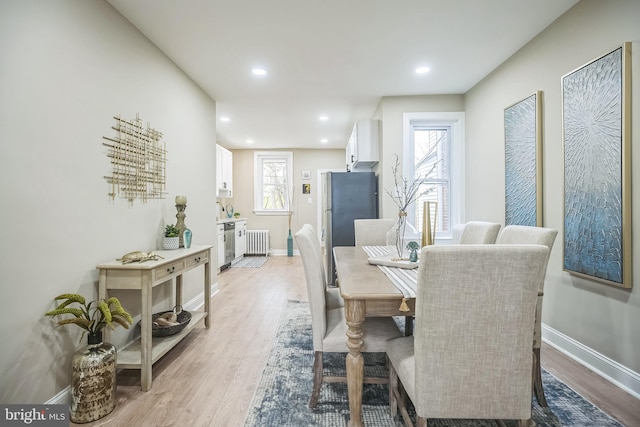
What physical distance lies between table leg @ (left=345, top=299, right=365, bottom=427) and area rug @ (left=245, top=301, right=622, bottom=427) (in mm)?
168

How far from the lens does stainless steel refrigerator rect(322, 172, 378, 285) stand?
428 cm

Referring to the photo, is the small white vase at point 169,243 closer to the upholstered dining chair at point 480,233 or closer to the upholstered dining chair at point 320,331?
the upholstered dining chair at point 320,331

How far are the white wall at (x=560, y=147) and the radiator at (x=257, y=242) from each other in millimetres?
4814

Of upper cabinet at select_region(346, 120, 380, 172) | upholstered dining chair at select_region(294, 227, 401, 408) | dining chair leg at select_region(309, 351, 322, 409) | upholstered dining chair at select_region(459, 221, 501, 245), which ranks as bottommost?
dining chair leg at select_region(309, 351, 322, 409)

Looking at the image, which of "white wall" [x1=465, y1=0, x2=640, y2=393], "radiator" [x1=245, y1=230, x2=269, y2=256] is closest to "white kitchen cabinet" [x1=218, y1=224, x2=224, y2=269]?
"radiator" [x1=245, y1=230, x2=269, y2=256]

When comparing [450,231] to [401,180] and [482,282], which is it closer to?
[401,180]

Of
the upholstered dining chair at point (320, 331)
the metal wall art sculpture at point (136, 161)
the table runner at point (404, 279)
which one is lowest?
the upholstered dining chair at point (320, 331)

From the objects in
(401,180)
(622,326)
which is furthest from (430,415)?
(401,180)

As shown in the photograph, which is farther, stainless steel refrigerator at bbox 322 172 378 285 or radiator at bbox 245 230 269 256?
radiator at bbox 245 230 269 256

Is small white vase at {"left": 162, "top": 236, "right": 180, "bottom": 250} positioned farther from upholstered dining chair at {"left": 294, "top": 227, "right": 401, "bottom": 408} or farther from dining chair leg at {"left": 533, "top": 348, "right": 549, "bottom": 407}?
dining chair leg at {"left": 533, "top": 348, "right": 549, "bottom": 407}

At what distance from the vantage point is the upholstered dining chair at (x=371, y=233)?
327 centimetres

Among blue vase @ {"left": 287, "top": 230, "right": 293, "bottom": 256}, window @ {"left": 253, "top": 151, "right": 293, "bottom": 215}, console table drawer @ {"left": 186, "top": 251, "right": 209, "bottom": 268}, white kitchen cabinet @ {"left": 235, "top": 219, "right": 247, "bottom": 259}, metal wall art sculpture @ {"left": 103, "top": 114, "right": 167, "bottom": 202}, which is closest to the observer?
metal wall art sculpture @ {"left": 103, "top": 114, "right": 167, "bottom": 202}

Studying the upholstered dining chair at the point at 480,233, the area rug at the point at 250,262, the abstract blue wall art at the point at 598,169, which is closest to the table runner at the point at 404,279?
the upholstered dining chair at the point at 480,233

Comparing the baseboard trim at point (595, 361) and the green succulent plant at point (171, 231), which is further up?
the green succulent plant at point (171, 231)
